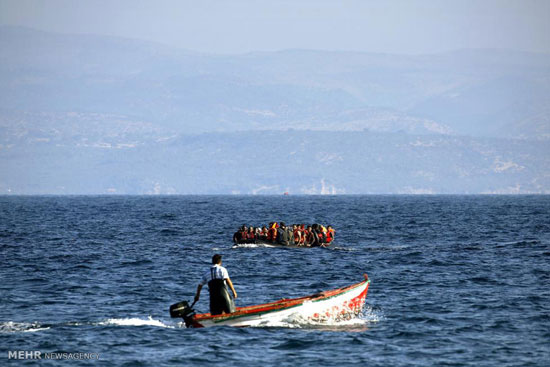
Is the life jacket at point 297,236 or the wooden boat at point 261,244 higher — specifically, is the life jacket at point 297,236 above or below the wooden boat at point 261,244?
above

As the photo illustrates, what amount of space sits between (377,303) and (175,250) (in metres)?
25.4

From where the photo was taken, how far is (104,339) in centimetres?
2809

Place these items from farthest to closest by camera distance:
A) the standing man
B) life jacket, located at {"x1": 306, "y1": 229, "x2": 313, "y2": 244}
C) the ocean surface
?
life jacket, located at {"x1": 306, "y1": 229, "x2": 313, "y2": 244} < the standing man < the ocean surface

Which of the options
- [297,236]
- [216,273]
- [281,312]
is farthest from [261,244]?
[216,273]

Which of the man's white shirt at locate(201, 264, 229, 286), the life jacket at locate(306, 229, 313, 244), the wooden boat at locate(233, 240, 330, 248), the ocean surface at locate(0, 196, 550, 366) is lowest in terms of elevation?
the ocean surface at locate(0, 196, 550, 366)

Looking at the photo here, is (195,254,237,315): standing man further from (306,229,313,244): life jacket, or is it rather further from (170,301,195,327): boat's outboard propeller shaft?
(306,229,313,244): life jacket

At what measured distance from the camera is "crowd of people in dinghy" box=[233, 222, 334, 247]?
58781 mm

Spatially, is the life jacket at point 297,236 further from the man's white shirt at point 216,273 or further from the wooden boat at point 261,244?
the man's white shirt at point 216,273

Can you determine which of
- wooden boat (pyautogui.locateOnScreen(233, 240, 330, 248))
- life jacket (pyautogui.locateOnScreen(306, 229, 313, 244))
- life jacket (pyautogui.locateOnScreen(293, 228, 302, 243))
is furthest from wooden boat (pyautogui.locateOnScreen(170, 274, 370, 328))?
life jacket (pyautogui.locateOnScreen(306, 229, 313, 244))

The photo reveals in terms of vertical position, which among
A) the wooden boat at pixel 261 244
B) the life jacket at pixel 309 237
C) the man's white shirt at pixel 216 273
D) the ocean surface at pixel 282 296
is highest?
the man's white shirt at pixel 216 273

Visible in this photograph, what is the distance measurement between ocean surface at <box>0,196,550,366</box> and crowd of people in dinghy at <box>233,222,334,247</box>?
120 centimetres

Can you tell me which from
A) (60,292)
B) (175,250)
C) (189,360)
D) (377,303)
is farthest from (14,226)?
(189,360)

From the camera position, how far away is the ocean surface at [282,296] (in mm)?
26391

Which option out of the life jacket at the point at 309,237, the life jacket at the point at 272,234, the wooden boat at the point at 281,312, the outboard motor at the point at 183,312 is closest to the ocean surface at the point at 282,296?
the wooden boat at the point at 281,312
